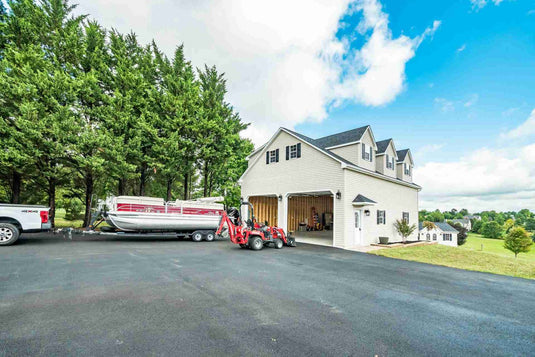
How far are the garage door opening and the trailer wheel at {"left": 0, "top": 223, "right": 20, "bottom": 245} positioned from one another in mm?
15543

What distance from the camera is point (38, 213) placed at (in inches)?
369

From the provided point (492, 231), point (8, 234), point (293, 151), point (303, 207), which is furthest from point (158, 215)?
point (492, 231)

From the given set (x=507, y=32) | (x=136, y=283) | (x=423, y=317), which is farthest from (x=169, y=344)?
(x=507, y=32)

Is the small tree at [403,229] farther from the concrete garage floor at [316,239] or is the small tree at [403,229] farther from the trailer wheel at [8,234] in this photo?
the trailer wheel at [8,234]

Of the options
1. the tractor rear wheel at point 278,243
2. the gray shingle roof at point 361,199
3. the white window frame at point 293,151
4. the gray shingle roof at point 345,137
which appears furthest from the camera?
the gray shingle roof at point 345,137

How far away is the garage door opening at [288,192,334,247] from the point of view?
64.5ft

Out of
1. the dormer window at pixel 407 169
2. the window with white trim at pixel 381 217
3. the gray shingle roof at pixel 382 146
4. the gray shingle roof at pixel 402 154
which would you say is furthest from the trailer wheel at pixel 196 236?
the dormer window at pixel 407 169

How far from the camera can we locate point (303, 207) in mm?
20922

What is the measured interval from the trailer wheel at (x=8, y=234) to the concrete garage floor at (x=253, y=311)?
2.92m

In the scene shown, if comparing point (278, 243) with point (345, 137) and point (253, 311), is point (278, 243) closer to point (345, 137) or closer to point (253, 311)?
point (253, 311)

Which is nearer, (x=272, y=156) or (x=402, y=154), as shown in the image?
(x=272, y=156)

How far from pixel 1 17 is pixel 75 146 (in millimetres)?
10349

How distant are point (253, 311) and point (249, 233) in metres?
6.35

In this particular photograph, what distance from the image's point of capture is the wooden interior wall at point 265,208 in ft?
58.5
